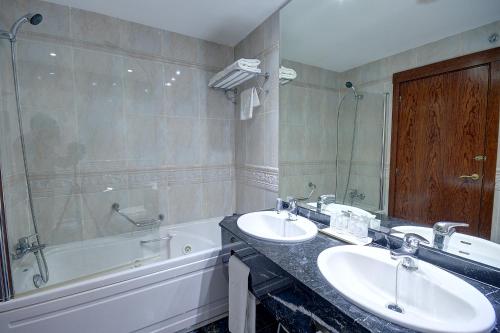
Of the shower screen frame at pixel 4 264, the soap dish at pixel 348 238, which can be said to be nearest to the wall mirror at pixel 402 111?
the soap dish at pixel 348 238

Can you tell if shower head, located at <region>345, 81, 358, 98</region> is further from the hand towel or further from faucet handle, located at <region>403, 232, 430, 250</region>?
faucet handle, located at <region>403, 232, 430, 250</region>

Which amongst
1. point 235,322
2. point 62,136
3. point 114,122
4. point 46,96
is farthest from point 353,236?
point 46,96

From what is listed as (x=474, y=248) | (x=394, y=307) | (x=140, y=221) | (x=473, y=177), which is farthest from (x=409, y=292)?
(x=140, y=221)

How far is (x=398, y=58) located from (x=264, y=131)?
3.66 feet

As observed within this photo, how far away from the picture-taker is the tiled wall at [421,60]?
0.90 metres

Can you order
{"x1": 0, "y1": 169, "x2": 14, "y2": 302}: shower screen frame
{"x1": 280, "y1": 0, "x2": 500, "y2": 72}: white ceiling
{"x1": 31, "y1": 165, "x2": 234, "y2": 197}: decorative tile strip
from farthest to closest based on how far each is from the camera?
{"x1": 31, "y1": 165, "x2": 234, "y2": 197}: decorative tile strip < {"x1": 0, "y1": 169, "x2": 14, "y2": 302}: shower screen frame < {"x1": 280, "y1": 0, "x2": 500, "y2": 72}: white ceiling

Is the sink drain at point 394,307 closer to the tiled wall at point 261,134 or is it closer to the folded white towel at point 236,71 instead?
the tiled wall at point 261,134

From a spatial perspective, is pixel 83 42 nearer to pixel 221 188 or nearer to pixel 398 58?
pixel 221 188

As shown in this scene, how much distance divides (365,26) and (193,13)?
1.31 metres

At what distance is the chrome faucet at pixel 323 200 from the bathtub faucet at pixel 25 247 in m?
1.87

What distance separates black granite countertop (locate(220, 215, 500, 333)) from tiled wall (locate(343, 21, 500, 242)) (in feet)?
1.22

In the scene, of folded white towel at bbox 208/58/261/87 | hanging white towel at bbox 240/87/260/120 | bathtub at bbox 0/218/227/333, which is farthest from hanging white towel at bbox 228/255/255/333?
folded white towel at bbox 208/58/261/87

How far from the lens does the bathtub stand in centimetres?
128

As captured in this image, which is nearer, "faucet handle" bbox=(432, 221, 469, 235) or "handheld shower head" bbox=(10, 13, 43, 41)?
"faucet handle" bbox=(432, 221, 469, 235)
